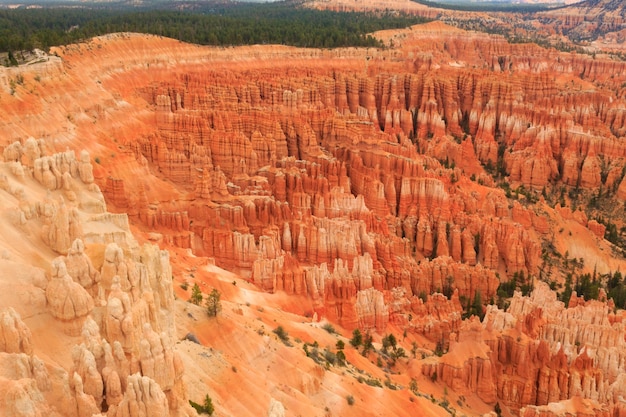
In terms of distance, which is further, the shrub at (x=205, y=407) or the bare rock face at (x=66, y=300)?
the shrub at (x=205, y=407)

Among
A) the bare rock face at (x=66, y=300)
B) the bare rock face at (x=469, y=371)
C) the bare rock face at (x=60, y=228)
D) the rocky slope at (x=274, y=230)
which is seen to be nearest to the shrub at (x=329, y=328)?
the rocky slope at (x=274, y=230)

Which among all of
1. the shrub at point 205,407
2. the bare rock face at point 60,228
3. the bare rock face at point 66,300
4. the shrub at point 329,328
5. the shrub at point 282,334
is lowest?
the shrub at point 329,328

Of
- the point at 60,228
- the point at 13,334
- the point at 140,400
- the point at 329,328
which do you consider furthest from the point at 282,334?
the point at 13,334

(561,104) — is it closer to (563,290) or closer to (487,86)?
(487,86)

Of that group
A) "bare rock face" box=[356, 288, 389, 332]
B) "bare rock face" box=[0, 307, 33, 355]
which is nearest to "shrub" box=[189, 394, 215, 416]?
"bare rock face" box=[0, 307, 33, 355]

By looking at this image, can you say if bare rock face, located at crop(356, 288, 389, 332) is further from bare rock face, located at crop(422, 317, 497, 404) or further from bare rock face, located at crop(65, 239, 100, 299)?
bare rock face, located at crop(65, 239, 100, 299)

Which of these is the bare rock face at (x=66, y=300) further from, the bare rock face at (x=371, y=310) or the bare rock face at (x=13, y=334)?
the bare rock face at (x=371, y=310)
